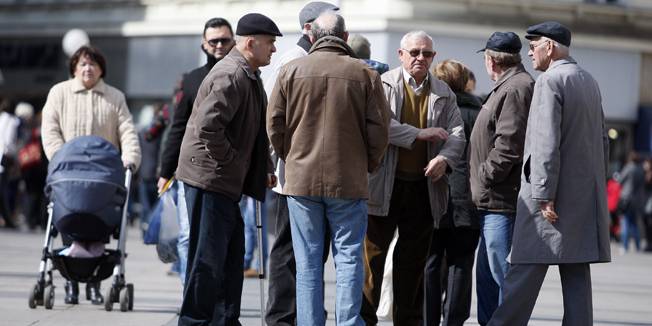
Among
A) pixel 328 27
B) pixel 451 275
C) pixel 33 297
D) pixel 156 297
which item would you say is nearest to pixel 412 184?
pixel 451 275

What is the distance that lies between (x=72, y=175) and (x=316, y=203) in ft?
9.54

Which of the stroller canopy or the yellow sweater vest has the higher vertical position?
the yellow sweater vest

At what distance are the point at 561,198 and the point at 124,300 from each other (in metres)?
3.76

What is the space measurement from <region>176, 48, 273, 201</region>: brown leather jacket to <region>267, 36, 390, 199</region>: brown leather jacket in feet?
1.16

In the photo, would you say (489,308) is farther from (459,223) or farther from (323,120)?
(323,120)

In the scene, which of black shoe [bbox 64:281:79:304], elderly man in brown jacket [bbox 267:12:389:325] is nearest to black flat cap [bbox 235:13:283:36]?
elderly man in brown jacket [bbox 267:12:389:325]

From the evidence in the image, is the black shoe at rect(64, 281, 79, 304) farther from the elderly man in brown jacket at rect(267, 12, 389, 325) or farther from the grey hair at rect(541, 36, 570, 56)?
the grey hair at rect(541, 36, 570, 56)

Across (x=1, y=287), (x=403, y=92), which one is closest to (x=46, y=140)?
(x=1, y=287)

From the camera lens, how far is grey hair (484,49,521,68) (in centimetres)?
997

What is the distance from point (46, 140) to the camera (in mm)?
11500

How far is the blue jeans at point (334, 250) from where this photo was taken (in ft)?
28.6

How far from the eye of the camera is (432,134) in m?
9.57

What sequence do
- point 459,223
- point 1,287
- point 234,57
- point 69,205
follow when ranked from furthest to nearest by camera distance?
point 1,287 < point 69,205 < point 459,223 < point 234,57

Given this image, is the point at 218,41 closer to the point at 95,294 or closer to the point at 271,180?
the point at 271,180
